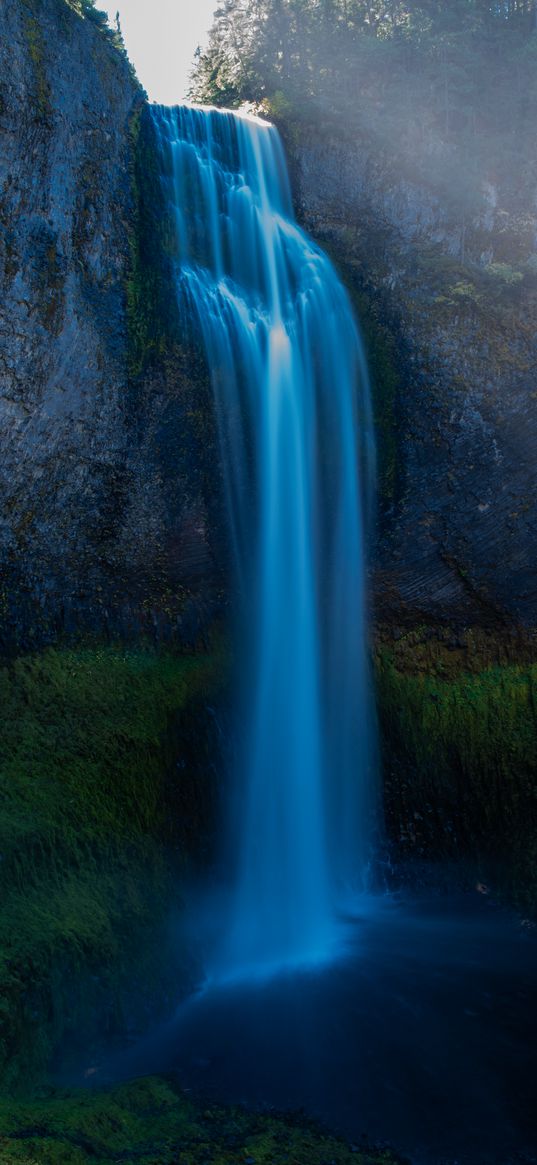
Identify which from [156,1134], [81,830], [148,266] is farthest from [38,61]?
[156,1134]

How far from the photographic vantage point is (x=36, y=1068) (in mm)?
8570

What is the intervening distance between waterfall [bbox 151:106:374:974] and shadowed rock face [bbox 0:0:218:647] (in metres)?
0.73

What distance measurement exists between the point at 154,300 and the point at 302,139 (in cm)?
504

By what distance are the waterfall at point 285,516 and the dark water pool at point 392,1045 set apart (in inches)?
74.6

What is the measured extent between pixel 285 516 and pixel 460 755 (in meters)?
4.55

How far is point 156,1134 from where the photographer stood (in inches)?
306

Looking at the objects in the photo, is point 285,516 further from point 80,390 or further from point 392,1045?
point 392,1045

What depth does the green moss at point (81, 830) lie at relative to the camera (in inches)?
361

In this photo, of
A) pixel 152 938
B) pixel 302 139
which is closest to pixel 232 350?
pixel 302 139

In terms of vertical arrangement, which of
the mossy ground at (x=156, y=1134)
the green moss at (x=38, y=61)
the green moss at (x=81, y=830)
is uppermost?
the green moss at (x=38, y=61)

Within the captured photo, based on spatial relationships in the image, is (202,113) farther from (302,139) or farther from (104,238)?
(104,238)

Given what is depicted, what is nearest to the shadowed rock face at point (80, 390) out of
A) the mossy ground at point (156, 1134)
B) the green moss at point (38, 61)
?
the green moss at point (38, 61)

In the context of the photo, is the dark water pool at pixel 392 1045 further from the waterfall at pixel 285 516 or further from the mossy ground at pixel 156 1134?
the waterfall at pixel 285 516

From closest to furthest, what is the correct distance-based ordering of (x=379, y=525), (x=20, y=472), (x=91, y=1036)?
(x=91, y=1036), (x=20, y=472), (x=379, y=525)
